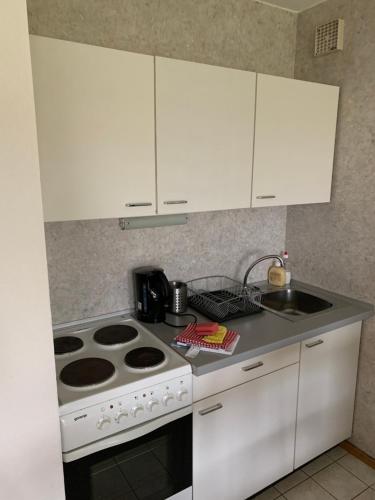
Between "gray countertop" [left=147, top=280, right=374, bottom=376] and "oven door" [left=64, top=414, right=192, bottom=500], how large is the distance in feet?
0.80

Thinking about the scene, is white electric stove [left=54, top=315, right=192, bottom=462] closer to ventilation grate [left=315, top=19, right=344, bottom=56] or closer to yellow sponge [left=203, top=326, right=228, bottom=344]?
yellow sponge [left=203, top=326, right=228, bottom=344]

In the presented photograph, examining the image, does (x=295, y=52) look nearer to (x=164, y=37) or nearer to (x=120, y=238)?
(x=164, y=37)

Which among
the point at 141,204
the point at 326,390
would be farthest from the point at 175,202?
the point at 326,390

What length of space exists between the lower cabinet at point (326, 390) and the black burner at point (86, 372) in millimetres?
923

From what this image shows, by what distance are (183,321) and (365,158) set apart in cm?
124

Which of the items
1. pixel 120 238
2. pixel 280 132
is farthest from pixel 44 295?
pixel 280 132

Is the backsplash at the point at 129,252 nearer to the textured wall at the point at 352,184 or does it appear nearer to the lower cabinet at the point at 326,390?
the textured wall at the point at 352,184

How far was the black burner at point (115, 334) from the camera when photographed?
1597mm

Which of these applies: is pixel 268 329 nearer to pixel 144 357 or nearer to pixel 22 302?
pixel 144 357

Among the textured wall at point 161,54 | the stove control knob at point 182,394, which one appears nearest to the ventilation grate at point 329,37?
the textured wall at point 161,54

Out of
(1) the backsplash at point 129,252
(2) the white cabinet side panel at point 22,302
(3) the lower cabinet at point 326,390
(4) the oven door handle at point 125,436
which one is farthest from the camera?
(3) the lower cabinet at point 326,390

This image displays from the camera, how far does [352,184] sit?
1.99 metres

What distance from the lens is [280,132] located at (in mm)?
1803

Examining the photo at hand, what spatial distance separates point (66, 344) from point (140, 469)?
1.84 ft
